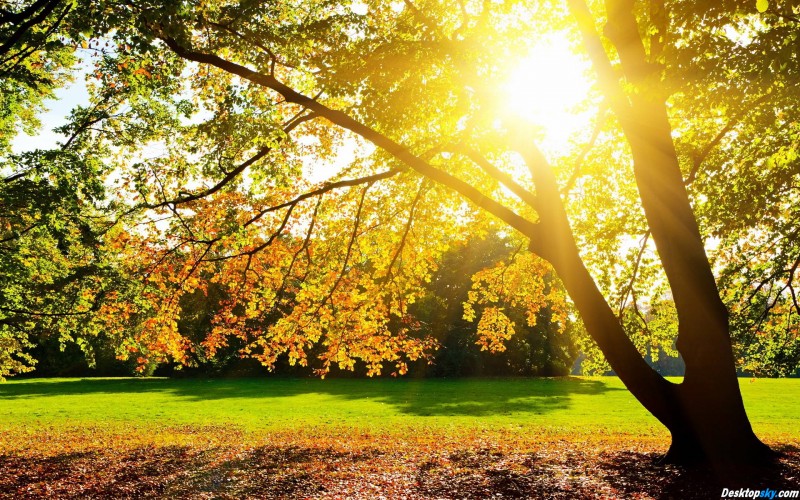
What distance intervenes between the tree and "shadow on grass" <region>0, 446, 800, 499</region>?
1.22 metres

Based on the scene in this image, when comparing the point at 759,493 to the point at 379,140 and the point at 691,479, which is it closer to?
the point at 691,479

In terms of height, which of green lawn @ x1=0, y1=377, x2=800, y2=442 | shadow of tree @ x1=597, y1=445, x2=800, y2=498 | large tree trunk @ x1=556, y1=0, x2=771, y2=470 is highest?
large tree trunk @ x1=556, y1=0, x2=771, y2=470

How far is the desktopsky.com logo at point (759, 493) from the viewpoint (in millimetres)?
7638

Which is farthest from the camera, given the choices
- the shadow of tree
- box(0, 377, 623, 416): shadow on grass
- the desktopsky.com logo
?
box(0, 377, 623, 416): shadow on grass

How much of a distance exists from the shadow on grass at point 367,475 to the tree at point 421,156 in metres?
1.22

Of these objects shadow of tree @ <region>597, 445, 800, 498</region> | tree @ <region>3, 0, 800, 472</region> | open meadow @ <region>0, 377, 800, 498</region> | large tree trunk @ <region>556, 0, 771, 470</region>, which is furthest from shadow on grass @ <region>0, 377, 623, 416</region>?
large tree trunk @ <region>556, 0, 771, 470</region>

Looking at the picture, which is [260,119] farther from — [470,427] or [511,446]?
[470,427]

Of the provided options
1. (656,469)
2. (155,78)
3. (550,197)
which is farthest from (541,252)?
(155,78)

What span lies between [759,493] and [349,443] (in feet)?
35.3

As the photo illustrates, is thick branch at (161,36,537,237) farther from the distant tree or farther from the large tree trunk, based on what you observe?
the distant tree

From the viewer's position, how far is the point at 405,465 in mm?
11531

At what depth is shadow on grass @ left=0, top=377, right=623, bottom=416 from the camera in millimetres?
28656

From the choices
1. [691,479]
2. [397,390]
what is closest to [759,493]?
[691,479]

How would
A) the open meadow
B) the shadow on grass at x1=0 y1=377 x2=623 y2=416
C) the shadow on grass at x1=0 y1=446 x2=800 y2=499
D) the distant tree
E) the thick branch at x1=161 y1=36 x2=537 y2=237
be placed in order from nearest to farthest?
the shadow on grass at x1=0 y1=446 x2=800 y2=499, the open meadow, the thick branch at x1=161 y1=36 x2=537 y2=237, the shadow on grass at x1=0 y1=377 x2=623 y2=416, the distant tree
